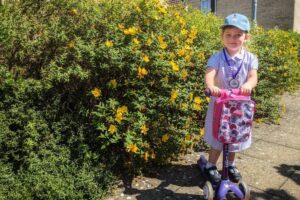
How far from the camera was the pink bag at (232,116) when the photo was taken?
279 centimetres

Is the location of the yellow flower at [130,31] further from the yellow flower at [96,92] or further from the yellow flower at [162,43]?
the yellow flower at [96,92]

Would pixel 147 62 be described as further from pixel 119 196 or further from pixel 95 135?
pixel 119 196

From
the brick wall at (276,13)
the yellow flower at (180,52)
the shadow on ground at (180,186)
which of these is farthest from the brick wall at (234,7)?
the shadow on ground at (180,186)

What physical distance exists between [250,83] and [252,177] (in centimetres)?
121

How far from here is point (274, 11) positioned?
1723cm

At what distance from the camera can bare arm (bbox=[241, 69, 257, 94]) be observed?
9.25 ft

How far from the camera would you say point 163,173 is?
3.73m

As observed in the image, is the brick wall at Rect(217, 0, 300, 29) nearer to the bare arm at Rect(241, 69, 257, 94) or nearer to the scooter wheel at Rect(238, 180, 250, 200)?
the bare arm at Rect(241, 69, 257, 94)

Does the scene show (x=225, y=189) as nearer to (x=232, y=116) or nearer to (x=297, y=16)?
(x=232, y=116)

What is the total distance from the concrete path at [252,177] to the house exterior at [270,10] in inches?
479

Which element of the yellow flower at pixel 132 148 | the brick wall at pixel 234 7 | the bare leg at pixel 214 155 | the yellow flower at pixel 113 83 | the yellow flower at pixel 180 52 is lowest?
the bare leg at pixel 214 155

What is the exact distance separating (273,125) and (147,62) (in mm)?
3039

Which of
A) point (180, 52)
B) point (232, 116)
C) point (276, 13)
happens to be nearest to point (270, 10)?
point (276, 13)

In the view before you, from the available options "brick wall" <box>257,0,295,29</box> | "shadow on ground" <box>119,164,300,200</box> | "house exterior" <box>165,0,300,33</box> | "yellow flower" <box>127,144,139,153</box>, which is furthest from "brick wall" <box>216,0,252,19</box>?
"yellow flower" <box>127,144,139,153</box>
